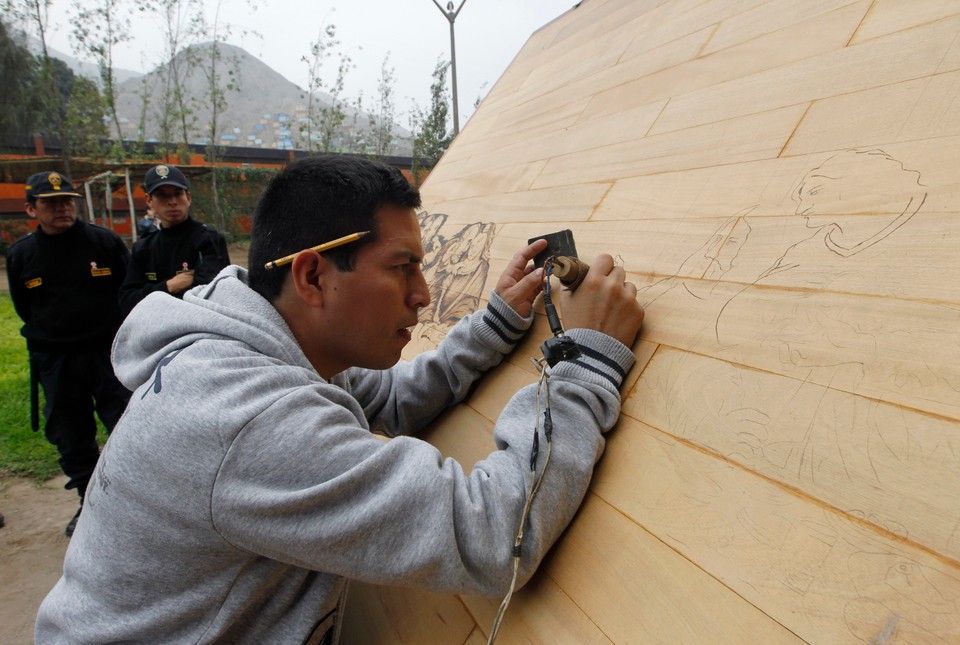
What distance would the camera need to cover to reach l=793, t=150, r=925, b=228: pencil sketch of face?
938mm

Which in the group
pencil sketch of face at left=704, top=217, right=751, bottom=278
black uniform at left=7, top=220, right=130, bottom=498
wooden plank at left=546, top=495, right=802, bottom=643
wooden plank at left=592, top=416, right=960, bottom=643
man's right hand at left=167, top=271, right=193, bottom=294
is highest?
pencil sketch of face at left=704, top=217, right=751, bottom=278

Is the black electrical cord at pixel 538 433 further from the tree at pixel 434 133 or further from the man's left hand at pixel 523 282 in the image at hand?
the tree at pixel 434 133

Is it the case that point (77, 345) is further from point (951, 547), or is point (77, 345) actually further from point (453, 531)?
point (951, 547)

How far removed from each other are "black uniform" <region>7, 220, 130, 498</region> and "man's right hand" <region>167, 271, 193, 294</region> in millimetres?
644

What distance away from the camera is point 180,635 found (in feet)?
3.22

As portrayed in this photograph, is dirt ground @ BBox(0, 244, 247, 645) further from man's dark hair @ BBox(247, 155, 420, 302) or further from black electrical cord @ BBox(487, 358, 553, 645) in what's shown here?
black electrical cord @ BBox(487, 358, 553, 645)

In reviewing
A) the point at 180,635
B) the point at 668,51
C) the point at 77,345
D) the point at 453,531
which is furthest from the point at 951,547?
the point at 77,345

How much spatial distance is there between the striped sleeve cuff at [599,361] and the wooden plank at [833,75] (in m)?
0.69

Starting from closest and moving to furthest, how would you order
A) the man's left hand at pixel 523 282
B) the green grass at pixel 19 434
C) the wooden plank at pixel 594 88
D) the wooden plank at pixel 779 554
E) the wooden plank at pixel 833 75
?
the wooden plank at pixel 779 554 → the wooden plank at pixel 833 75 → the man's left hand at pixel 523 282 → the wooden plank at pixel 594 88 → the green grass at pixel 19 434

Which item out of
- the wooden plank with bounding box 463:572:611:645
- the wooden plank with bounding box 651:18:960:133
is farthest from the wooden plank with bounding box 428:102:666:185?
the wooden plank with bounding box 463:572:611:645

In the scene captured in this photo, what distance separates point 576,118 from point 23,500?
4.01m

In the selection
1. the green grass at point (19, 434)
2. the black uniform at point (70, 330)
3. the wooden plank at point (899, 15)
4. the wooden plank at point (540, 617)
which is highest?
the wooden plank at point (899, 15)

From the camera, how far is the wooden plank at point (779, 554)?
0.63 meters

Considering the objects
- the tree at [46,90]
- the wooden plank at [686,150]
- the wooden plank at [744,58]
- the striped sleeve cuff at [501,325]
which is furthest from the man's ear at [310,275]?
the tree at [46,90]
